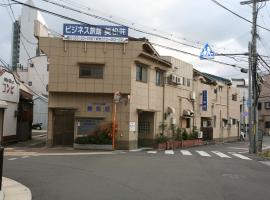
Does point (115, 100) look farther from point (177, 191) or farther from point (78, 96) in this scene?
point (177, 191)

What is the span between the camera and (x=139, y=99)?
35625mm

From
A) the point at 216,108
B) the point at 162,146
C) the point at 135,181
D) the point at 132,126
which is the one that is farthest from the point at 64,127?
the point at 216,108

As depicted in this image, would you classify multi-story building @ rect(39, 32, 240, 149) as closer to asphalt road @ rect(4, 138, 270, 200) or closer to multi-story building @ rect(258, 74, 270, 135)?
asphalt road @ rect(4, 138, 270, 200)

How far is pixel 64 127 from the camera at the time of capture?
34812mm

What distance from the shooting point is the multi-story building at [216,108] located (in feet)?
165

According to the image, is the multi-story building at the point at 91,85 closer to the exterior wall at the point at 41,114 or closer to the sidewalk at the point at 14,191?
the sidewalk at the point at 14,191

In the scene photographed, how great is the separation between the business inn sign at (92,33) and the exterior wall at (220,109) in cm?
1766

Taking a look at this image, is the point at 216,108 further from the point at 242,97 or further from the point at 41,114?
the point at 41,114

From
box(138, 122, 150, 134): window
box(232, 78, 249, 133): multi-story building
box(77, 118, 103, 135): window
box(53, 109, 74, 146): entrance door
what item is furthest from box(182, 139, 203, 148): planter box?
box(232, 78, 249, 133): multi-story building

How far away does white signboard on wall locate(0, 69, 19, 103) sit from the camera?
33844mm

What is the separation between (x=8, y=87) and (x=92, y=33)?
7.47 m

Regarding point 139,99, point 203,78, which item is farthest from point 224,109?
point 139,99

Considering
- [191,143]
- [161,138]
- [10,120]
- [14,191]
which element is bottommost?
[14,191]

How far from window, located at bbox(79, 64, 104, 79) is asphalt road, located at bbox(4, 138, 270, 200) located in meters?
12.6
